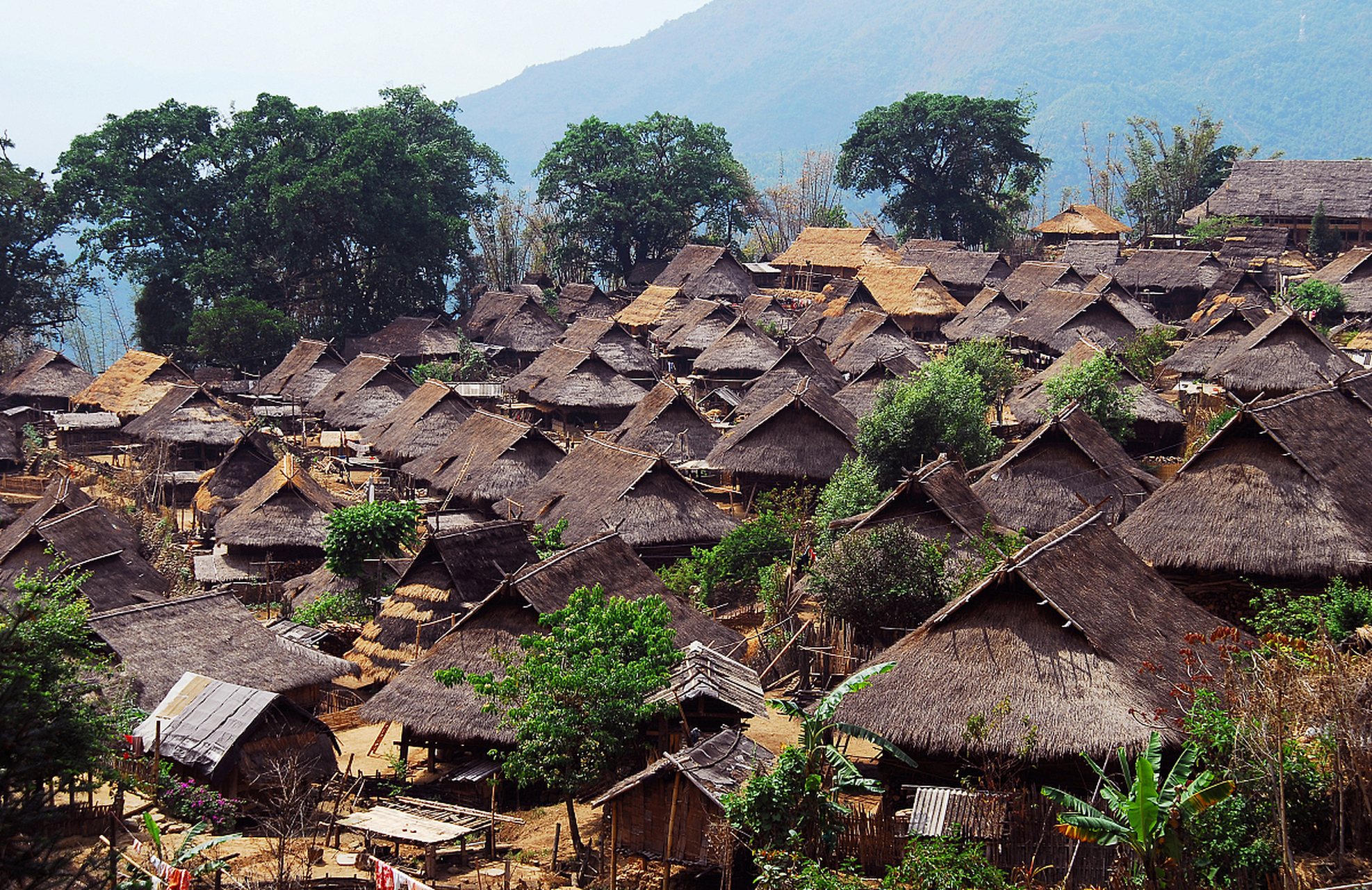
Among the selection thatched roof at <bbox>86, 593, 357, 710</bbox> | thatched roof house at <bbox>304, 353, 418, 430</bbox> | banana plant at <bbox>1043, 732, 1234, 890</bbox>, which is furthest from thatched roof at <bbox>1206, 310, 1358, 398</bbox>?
thatched roof house at <bbox>304, 353, 418, 430</bbox>

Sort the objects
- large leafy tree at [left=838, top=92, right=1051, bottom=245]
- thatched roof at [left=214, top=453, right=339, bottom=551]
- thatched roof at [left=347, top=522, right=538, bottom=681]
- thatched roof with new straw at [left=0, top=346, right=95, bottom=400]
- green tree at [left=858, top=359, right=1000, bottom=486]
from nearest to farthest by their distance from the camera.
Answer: thatched roof at [left=347, top=522, right=538, bottom=681] < green tree at [left=858, top=359, right=1000, bottom=486] < thatched roof at [left=214, top=453, right=339, bottom=551] < thatched roof with new straw at [left=0, top=346, right=95, bottom=400] < large leafy tree at [left=838, top=92, right=1051, bottom=245]

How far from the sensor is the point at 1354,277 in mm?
33625

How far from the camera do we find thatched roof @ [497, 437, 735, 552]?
20703mm

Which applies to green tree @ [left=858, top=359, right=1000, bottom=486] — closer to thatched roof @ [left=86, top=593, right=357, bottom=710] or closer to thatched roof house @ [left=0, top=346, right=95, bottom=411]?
thatched roof @ [left=86, top=593, right=357, bottom=710]

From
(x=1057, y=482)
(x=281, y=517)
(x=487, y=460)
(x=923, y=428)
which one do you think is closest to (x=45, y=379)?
(x=281, y=517)

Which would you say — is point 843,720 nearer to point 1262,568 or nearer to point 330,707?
point 1262,568

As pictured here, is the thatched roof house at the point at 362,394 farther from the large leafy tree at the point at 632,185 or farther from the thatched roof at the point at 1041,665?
the thatched roof at the point at 1041,665

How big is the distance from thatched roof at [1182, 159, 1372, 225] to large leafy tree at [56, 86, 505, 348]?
28168mm

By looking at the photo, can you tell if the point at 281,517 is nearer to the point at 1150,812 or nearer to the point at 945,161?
the point at 1150,812

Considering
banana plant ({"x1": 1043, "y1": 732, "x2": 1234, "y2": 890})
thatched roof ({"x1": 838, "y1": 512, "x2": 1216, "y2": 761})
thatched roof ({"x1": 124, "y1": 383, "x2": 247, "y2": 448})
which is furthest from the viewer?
thatched roof ({"x1": 124, "y1": 383, "x2": 247, "y2": 448})

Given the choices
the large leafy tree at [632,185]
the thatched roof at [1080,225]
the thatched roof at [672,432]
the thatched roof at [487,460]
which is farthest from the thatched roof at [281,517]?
the thatched roof at [1080,225]

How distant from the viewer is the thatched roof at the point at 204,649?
1497cm

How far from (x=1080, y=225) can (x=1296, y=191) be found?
941 cm

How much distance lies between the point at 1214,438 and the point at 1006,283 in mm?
24163
